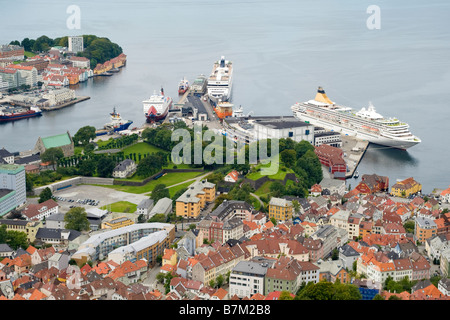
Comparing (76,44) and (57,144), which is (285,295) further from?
(76,44)

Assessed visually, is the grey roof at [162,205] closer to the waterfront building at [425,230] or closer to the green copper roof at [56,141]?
the waterfront building at [425,230]

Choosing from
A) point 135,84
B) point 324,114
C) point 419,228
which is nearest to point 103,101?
point 135,84

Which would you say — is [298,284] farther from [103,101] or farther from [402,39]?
[402,39]

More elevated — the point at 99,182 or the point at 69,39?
the point at 69,39

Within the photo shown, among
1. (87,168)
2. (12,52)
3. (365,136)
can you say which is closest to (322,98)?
(365,136)

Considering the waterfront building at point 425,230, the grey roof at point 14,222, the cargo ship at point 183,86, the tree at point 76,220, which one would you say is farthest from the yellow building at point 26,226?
the cargo ship at point 183,86
